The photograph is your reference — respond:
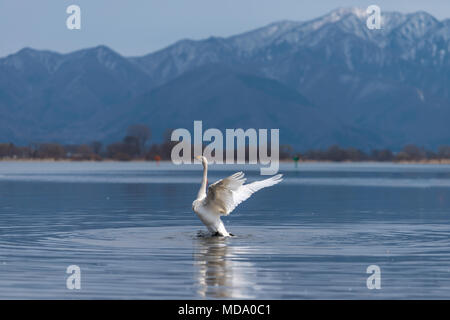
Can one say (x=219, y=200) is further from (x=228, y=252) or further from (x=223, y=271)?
(x=223, y=271)

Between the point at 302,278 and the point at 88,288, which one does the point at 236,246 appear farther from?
the point at 88,288

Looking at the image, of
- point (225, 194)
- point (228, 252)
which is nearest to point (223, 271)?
point (228, 252)

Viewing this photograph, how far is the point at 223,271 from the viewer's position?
75.0 ft

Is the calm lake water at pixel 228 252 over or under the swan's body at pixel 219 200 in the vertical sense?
under

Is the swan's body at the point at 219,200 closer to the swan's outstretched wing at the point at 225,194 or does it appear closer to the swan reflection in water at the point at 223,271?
the swan's outstretched wing at the point at 225,194

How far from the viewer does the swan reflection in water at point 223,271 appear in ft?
64.8

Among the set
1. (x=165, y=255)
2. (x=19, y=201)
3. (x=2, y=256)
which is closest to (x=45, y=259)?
(x=2, y=256)

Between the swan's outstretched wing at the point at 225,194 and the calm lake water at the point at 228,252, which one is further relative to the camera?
the swan's outstretched wing at the point at 225,194

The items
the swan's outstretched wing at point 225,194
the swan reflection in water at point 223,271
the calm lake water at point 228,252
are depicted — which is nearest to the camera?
the swan reflection in water at point 223,271

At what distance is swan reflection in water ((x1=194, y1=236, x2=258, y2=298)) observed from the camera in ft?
64.8

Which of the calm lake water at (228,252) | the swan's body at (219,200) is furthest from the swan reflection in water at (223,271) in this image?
the swan's body at (219,200)

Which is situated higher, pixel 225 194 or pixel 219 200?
pixel 225 194

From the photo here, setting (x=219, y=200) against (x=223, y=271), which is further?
(x=219, y=200)
